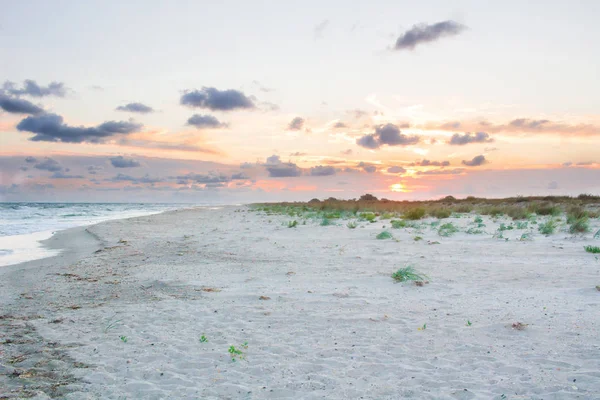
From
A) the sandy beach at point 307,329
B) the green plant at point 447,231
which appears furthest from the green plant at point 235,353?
the green plant at point 447,231

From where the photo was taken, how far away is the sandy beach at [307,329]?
3787mm

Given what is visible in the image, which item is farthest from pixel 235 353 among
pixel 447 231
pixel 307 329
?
pixel 447 231

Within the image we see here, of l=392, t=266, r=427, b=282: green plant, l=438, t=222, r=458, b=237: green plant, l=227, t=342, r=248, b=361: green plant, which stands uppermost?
l=438, t=222, r=458, b=237: green plant

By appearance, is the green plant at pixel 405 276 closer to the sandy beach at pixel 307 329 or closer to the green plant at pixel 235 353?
the sandy beach at pixel 307 329

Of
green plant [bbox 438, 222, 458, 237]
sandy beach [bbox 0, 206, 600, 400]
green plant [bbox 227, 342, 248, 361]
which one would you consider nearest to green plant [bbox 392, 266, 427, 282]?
sandy beach [bbox 0, 206, 600, 400]

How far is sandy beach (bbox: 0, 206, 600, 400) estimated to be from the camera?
12.4 feet

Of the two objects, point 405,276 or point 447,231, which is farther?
point 447,231

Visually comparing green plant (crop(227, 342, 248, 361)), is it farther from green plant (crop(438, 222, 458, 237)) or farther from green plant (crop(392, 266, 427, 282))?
green plant (crop(438, 222, 458, 237))

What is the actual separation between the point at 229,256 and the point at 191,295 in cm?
406

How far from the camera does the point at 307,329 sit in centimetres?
522

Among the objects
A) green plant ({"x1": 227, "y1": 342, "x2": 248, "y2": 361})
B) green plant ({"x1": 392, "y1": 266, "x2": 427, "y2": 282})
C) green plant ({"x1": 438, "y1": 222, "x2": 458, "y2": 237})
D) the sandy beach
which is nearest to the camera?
the sandy beach

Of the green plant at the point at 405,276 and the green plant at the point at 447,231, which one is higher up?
the green plant at the point at 447,231

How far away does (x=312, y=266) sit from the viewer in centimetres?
923

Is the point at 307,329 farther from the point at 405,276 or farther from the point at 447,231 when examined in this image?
the point at 447,231
